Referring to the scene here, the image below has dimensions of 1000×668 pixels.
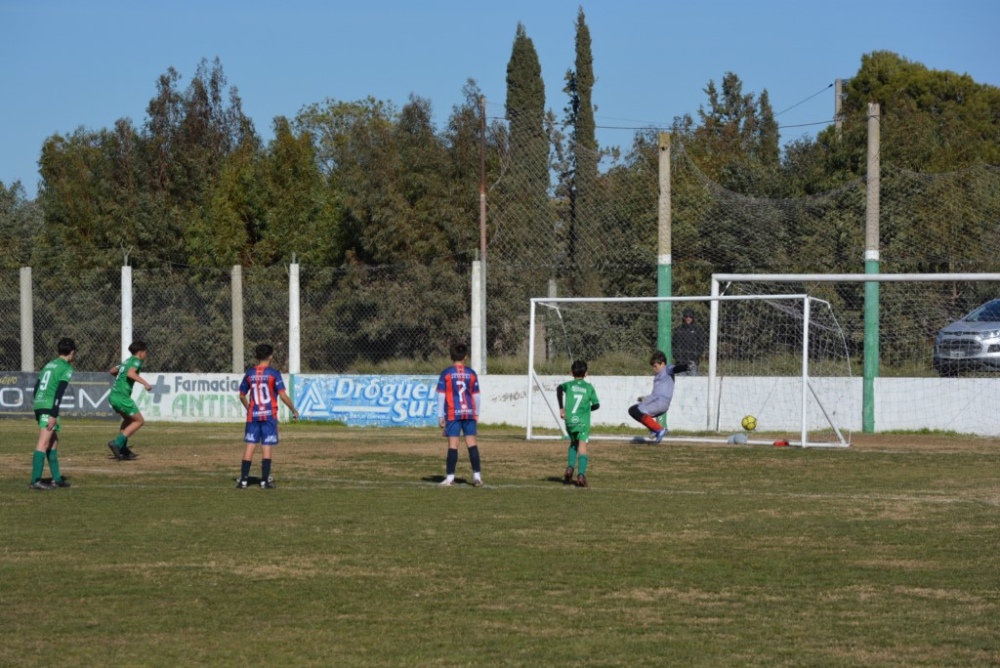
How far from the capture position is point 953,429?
26.2 meters

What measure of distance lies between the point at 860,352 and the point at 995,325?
2841 mm

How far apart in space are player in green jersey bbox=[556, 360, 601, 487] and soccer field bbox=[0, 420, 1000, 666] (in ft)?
1.12

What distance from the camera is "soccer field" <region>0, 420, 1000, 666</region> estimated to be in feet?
26.0

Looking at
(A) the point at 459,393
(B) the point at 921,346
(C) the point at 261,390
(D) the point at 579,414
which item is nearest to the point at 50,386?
(C) the point at 261,390

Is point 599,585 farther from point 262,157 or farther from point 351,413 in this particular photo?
point 262,157

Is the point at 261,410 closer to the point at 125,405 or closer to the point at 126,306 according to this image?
the point at 125,405

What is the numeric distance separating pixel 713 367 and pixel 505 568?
16.2 meters

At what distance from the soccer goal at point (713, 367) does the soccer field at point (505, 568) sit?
7.49m

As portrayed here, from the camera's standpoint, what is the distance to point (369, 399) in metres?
29.9

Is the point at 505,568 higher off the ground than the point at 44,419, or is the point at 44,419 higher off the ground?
the point at 44,419

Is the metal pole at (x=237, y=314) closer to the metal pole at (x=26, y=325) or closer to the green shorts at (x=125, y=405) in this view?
the metal pole at (x=26, y=325)

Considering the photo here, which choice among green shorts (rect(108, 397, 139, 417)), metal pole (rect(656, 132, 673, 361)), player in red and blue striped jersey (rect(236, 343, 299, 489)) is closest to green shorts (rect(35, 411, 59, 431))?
player in red and blue striped jersey (rect(236, 343, 299, 489))

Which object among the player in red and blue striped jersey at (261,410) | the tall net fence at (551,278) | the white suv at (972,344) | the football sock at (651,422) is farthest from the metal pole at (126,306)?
the white suv at (972,344)

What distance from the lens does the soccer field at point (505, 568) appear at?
791cm
